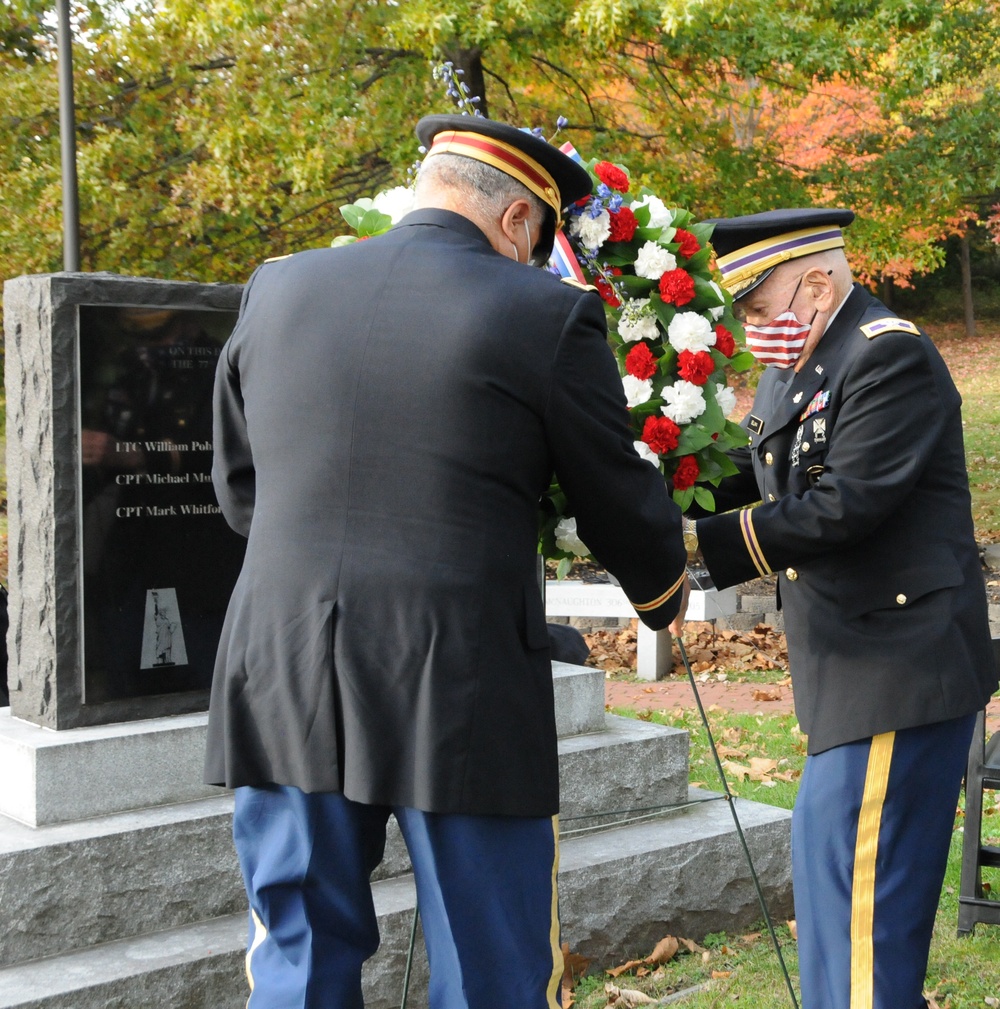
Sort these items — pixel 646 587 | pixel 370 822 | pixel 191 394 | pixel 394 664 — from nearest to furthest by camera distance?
pixel 394 664 → pixel 370 822 → pixel 646 587 → pixel 191 394

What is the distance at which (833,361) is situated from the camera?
3.16m

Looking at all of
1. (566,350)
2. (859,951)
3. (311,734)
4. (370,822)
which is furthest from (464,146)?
(859,951)

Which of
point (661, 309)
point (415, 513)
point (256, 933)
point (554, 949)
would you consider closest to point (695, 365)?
point (661, 309)

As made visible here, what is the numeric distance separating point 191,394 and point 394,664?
7.75ft

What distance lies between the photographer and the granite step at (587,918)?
3561 millimetres

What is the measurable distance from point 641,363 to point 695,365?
14 cm

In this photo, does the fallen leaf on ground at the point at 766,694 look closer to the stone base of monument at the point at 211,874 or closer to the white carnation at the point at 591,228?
the stone base of monument at the point at 211,874

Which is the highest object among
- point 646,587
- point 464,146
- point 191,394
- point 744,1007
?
point 464,146

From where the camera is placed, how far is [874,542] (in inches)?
121

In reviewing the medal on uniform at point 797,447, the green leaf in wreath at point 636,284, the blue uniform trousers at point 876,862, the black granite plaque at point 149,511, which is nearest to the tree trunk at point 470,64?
the black granite plaque at point 149,511

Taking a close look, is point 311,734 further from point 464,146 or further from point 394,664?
point 464,146

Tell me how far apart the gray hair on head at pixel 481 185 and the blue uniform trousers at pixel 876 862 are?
1491 millimetres

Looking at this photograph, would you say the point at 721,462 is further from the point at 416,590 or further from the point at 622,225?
the point at 416,590

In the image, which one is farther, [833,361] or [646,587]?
[833,361]
